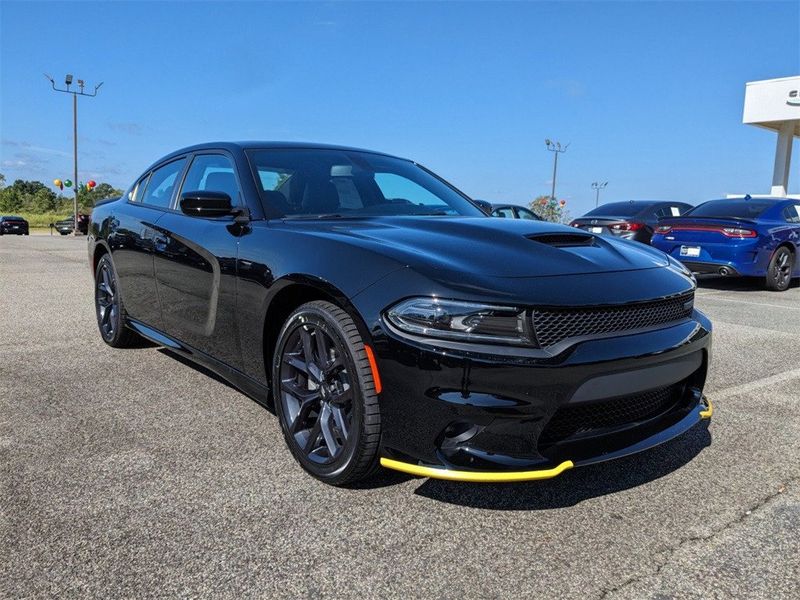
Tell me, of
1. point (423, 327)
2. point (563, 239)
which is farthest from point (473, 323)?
point (563, 239)

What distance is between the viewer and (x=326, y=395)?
248cm

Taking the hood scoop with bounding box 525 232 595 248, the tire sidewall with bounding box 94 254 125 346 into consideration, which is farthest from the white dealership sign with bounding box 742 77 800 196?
the tire sidewall with bounding box 94 254 125 346

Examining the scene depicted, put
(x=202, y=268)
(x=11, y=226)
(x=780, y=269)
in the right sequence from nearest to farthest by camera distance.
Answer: (x=202, y=268) < (x=780, y=269) < (x=11, y=226)

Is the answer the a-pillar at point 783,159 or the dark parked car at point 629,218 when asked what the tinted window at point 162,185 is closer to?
the dark parked car at point 629,218

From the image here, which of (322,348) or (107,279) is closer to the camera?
(322,348)

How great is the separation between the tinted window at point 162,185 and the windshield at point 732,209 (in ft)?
25.1

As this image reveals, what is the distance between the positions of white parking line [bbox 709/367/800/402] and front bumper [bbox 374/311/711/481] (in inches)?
73.1

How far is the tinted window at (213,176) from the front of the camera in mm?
3368

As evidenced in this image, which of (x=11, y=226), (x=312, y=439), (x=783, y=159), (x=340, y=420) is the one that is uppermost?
(x=783, y=159)

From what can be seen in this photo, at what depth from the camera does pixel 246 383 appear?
3.01 metres

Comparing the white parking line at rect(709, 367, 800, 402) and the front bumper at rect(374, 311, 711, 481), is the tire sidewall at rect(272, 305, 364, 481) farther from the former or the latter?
the white parking line at rect(709, 367, 800, 402)

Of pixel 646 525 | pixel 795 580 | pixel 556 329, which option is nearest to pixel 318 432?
pixel 556 329

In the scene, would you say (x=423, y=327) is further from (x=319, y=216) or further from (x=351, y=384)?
(x=319, y=216)

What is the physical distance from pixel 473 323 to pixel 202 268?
1718 mm
